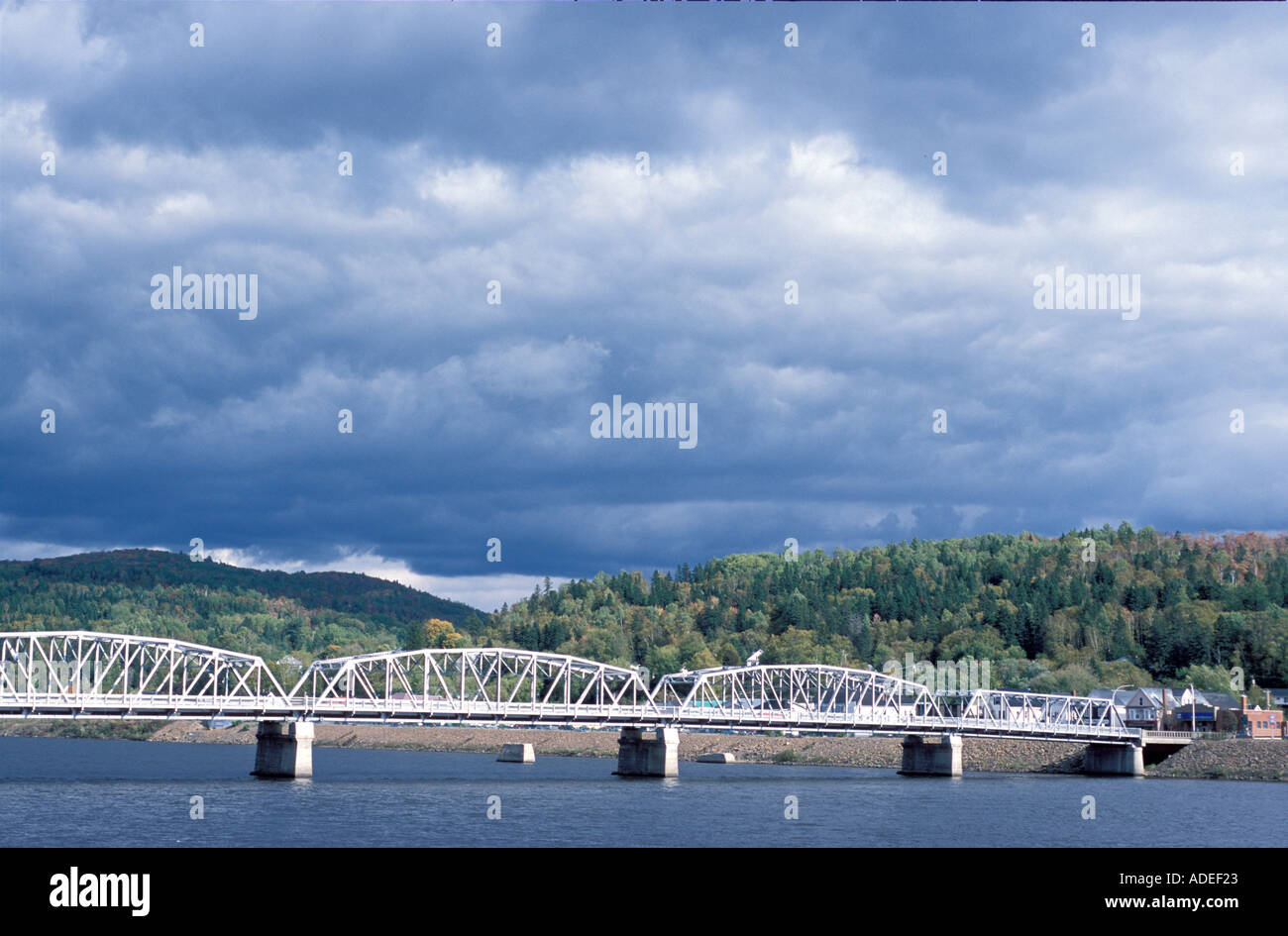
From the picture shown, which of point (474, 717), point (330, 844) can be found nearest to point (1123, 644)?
point (474, 717)

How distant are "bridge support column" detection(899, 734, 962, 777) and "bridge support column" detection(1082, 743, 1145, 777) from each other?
656 inches

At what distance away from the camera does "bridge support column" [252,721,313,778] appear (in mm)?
100688

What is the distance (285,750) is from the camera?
101 metres

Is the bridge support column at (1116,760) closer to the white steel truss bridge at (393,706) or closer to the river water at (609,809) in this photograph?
the white steel truss bridge at (393,706)

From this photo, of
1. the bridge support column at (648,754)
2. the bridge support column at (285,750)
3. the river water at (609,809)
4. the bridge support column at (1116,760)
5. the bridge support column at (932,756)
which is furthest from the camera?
the bridge support column at (1116,760)

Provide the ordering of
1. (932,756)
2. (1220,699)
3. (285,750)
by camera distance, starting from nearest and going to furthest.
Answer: (285,750) → (932,756) → (1220,699)

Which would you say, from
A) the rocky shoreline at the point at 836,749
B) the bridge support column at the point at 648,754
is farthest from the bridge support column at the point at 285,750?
the rocky shoreline at the point at 836,749

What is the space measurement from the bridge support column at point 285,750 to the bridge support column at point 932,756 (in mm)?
57641

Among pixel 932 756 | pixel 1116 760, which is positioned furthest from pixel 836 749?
pixel 1116 760

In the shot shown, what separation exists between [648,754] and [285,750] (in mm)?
31032

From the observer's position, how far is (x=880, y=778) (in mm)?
119938

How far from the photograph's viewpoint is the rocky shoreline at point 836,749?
410ft

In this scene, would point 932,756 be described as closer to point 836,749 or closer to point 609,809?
point 836,749
